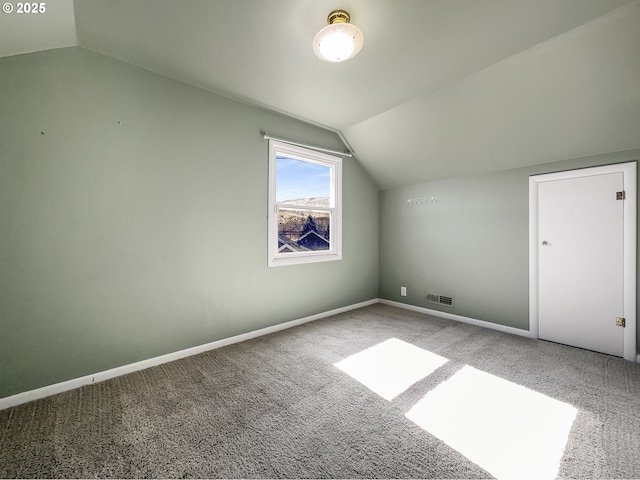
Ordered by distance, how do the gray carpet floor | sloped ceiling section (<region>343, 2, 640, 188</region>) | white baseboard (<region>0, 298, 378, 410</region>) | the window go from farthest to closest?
the window → sloped ceiling section (<region>343, 2, 640, 188</region>) → white baseboard (<region>0, 298, 378, 410</region>) → the gray carpet floor

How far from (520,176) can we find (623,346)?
6.08 ft

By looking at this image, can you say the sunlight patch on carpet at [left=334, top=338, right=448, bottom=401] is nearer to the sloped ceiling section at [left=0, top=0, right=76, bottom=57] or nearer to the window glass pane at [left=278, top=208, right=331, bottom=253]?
the window glass pane at [left=278, top=208, right=331, bottom=253]

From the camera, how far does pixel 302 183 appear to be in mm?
3504

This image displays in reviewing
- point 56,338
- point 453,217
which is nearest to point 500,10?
point 453,217

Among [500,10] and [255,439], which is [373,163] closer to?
[500,10]

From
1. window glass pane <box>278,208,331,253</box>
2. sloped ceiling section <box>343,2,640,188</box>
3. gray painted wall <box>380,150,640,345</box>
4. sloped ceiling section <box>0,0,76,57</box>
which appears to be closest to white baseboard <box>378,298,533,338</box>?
gray painted wall <box>380,150,640,345</box>

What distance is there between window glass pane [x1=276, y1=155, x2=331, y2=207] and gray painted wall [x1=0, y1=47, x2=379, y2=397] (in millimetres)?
276

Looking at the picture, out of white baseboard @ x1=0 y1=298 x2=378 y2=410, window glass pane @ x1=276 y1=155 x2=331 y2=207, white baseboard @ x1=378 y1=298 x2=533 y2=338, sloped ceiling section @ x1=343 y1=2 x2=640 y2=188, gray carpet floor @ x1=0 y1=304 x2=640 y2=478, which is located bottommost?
gray carpet floor @ x1=0 y1=304 x2=640 y2=478

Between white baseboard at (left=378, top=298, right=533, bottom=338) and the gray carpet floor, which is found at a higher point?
white baseboard at (left=378, top=298, right=533, bottom=338)

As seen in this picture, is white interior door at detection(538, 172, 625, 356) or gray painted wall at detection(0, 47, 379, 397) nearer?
gray painted wall at detection(0, 47, 379, 397)

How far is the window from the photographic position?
3.15 meters

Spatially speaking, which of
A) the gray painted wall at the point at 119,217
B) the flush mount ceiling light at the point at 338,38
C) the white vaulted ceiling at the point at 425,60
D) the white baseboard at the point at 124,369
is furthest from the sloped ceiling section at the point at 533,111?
the white baseboard at the point at 124,369

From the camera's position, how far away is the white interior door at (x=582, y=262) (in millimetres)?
2457

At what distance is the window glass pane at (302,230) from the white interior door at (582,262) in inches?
98.5
